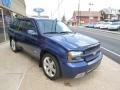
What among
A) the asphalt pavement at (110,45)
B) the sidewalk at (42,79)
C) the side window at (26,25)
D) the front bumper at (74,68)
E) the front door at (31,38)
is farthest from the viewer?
the asphalt pavement at (110,45)

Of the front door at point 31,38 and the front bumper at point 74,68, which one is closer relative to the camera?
the front bumper at point 74,68

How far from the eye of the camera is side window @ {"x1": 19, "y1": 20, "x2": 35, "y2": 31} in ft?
18.8

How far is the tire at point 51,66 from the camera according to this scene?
438 cm

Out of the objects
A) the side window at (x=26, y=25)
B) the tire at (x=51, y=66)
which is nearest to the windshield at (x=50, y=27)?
the side window at (x=26, y=25)

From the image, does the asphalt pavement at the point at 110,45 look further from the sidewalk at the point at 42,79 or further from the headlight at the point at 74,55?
the headlight at the point at 74,55

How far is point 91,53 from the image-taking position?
178 inches

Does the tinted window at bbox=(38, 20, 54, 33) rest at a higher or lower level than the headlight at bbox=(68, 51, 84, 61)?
higher

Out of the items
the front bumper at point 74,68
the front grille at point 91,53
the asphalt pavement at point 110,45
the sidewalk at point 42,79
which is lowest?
the sidewalk at point 42,79

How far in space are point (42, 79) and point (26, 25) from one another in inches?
95.4

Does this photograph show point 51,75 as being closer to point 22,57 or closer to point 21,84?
point 21,84

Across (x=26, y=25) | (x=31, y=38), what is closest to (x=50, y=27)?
(x=31, y=38)

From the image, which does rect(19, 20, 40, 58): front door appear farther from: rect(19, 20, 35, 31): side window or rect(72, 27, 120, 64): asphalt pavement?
rect(72, 27, 120, 64): asphalt pavement

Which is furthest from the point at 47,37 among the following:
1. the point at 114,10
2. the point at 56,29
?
the point at 114,10

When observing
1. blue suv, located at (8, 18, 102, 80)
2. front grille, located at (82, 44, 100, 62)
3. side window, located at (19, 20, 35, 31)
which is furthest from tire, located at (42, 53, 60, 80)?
side window, located at (19, 20, 35, 31)
